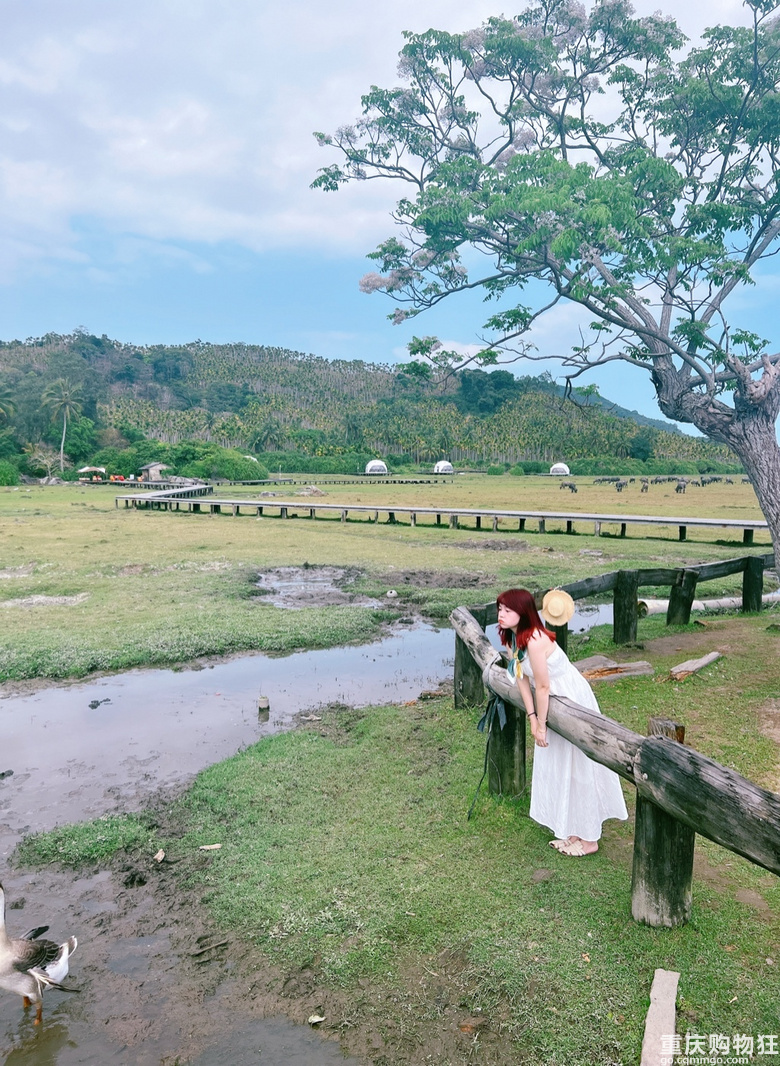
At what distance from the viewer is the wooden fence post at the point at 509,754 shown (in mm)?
4988

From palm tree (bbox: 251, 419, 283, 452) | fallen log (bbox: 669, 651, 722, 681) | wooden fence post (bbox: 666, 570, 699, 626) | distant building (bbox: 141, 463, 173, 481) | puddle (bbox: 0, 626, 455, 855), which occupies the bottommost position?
puddle (bbox: 0, 626, 455, 855)

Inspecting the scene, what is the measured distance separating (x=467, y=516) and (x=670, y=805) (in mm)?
28337

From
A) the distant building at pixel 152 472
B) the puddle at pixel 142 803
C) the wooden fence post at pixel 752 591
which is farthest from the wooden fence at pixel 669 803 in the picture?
the distant building at pixel 152 472

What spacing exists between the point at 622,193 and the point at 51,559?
16684 millimetres

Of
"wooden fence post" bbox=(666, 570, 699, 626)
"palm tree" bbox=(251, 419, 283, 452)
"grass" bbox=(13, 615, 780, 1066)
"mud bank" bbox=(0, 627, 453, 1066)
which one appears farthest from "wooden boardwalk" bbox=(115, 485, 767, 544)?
"palm tree" bbox=(251, 419, 283, 452)

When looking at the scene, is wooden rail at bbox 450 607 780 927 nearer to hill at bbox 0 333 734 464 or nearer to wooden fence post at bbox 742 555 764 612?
wooden fence post at bbox 742 555 764 612

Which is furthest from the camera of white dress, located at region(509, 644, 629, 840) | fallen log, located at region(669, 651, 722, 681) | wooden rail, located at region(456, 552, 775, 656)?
wooden rail, located at region(456, 552, 775, 656)

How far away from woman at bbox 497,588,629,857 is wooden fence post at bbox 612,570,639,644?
17.5 ft

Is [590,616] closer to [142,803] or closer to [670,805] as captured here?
[142,803]

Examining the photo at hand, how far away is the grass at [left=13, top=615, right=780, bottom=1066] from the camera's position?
316cm

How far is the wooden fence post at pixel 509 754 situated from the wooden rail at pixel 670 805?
596 millimetres

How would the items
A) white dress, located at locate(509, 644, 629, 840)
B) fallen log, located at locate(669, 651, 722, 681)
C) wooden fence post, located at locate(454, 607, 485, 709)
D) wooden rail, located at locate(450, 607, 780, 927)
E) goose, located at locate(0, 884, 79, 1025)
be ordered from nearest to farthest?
wooden rail, located at locate(450, 607, 780, 927) < goose, located at locate(0, 884, 79, 1025) < white dress, located at locate(509, 644, 629, 840) < wooden fence post, located at locate(454, 607, 485, 709) < fallen log, located at locate(669, 651, 722, 681)

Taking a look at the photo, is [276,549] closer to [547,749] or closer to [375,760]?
[375,760]

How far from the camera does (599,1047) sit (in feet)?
9.67
